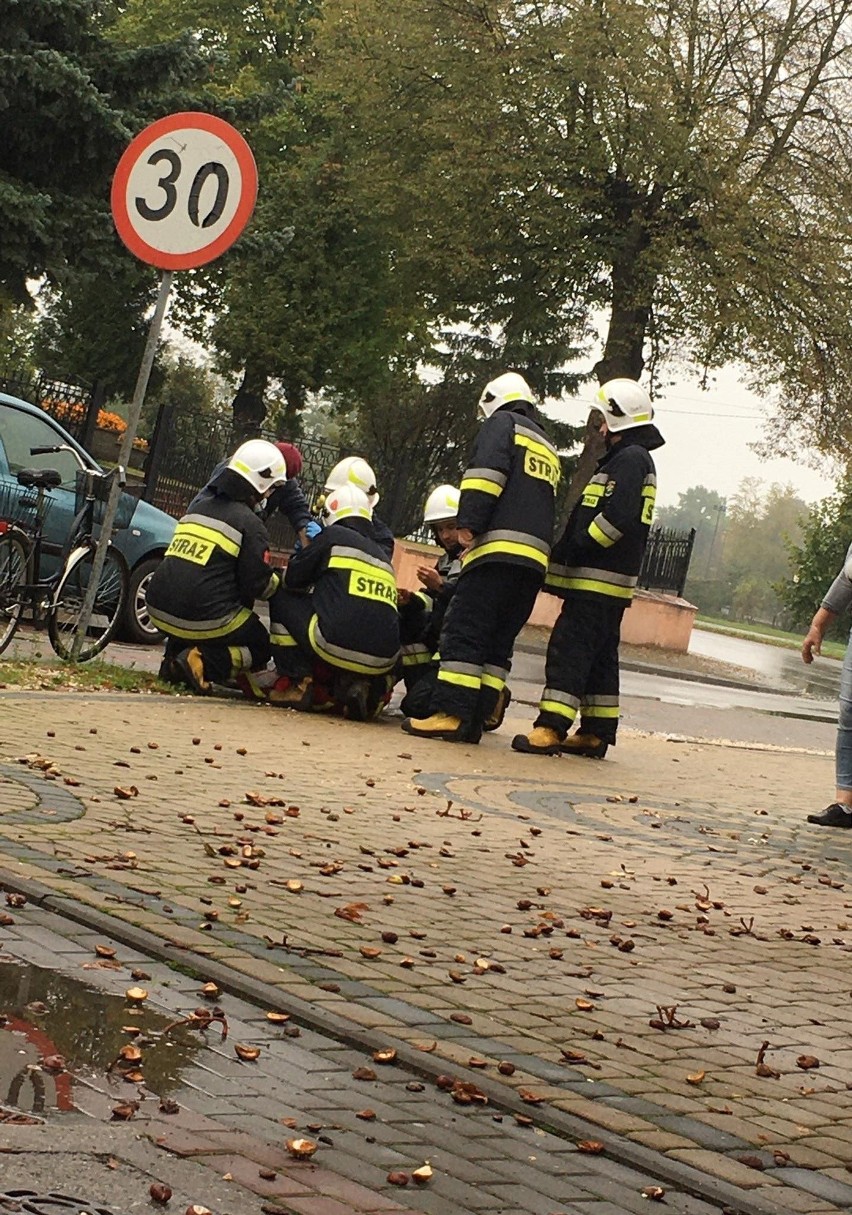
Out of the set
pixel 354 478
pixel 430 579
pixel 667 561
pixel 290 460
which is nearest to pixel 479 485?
pixel 430 579

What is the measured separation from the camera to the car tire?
15695 mm

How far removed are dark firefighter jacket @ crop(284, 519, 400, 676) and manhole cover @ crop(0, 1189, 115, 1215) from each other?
886 centimetres

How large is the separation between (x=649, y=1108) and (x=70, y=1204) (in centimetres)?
177

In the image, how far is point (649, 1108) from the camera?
15.0 ft

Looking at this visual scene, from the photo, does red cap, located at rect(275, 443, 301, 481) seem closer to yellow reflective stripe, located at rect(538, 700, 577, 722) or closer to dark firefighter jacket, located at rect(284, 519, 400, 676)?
dark firefighter jacket, located at rect(284, 519, 400, 676)

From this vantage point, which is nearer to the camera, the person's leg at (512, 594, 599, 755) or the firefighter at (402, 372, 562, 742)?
the firefighter at (402, 372, 562, 742)

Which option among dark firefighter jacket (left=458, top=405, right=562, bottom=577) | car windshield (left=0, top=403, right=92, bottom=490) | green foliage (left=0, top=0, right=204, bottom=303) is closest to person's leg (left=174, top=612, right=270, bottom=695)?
dark firefighter jacket (left=458, top=405, right=562, bottom=577)

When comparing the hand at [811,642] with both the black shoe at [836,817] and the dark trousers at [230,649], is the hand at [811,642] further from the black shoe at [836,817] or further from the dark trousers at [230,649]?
the dark trousers at [230,649]

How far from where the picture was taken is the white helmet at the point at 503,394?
12.4 m

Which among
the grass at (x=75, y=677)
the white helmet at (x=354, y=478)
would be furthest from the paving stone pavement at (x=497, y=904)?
the white helmet at (x=354, y=478)

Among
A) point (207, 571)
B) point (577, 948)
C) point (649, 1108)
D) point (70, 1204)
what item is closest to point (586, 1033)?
point (649, 1108)

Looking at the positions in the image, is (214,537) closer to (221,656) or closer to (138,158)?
(221,656)

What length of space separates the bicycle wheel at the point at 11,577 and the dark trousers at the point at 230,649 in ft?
3.31

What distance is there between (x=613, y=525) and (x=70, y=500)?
16.6ft
